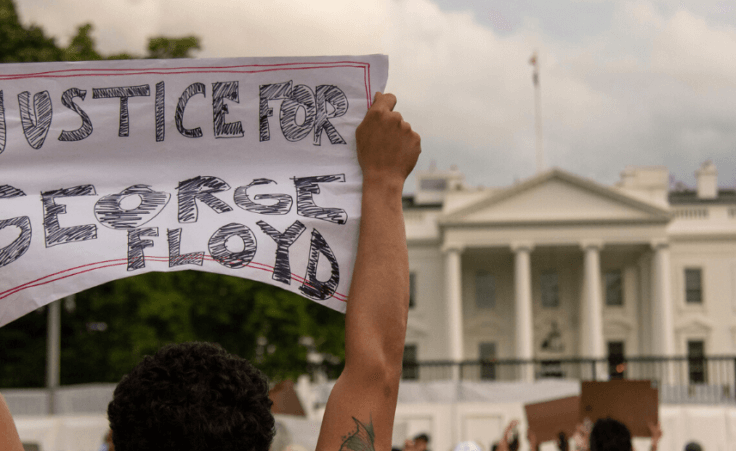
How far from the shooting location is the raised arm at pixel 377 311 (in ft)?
4.88

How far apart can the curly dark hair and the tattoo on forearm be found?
18 centimetres

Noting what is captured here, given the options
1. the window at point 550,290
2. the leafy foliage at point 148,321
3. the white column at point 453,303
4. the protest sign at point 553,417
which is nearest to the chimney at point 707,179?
the window at point 550,290

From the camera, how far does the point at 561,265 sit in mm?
47844

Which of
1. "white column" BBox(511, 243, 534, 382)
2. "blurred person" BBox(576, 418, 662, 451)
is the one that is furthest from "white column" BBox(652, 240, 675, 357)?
"blurred person" BBox(576, 418, 662, 451)

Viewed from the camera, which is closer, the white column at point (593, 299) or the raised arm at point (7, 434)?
the raised arm at point (7, 434)

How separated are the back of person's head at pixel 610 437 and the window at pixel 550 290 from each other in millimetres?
43995

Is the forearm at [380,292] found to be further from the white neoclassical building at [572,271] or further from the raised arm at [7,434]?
the white neoclassical building at [572,271]

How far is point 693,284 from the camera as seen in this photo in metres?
46.4

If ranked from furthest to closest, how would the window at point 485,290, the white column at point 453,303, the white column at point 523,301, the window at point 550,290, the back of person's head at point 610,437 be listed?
the window at point 485,290, the window at point 550,290, the white column at point 453,303, the white column at point 523,301, the back of person's head at point 610,437

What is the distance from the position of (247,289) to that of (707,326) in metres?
32.4

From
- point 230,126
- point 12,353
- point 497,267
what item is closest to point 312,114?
point 230,126

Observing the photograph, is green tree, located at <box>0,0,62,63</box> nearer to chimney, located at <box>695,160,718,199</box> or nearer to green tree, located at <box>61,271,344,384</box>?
green tree, located at <box>61,271,344,384</box>

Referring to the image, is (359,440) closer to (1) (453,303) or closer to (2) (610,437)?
(2) (610,437)

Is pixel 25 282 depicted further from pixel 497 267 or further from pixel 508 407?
pixel 497 267
